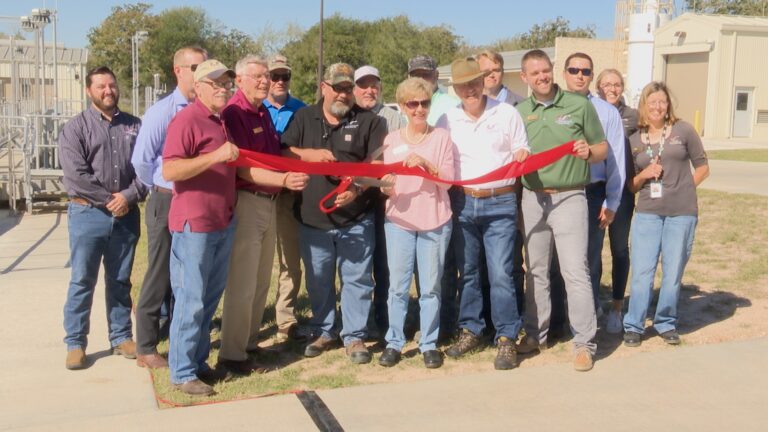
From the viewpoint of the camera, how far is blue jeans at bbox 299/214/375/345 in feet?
19.1

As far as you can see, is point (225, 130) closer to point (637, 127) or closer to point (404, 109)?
point (404, 109)

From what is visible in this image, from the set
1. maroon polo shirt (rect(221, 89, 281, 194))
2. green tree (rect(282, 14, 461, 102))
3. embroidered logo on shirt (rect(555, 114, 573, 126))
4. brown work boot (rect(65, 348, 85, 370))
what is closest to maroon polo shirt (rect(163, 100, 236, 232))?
maroon polo shirt (rect(221, 89, 281, 194))

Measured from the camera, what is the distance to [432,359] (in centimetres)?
569

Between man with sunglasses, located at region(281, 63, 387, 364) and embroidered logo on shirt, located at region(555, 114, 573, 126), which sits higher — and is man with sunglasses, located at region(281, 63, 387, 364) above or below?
below

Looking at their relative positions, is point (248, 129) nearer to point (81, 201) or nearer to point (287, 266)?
point (81, 201)

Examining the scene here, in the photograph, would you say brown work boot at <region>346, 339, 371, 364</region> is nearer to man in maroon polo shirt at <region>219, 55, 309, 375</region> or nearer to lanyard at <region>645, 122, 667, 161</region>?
man in maroon polo shirt at <region>219, 55, 309, 375</region>

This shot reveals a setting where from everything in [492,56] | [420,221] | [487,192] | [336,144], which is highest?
[492,56]

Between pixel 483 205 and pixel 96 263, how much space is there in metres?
2.68

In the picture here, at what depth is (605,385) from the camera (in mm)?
5227

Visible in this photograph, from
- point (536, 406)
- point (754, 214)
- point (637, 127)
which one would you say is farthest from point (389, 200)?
point (754, 214)

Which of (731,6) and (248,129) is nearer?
(248,129)

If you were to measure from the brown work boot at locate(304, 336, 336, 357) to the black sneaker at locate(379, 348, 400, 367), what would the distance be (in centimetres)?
51

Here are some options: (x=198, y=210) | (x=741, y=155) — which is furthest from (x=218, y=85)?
(x=741, y=155)

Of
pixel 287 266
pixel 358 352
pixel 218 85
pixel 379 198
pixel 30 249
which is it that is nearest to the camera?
pixel 218 85
